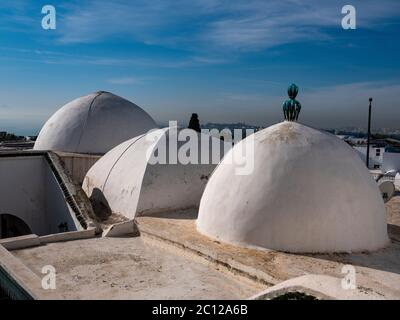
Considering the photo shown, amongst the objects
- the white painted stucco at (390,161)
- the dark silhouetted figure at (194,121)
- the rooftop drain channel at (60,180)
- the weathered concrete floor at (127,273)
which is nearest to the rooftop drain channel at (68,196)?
the rooftop drain channel at (60,180)

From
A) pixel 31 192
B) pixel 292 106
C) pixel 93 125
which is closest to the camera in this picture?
pixel 292 106

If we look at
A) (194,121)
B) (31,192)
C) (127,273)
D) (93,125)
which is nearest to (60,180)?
(31,192)

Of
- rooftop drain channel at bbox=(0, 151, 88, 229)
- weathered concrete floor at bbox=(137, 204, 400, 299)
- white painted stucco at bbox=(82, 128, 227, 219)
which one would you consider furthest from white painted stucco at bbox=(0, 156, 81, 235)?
weathered concrete floor at bbox=(137, 204, 400, 299)

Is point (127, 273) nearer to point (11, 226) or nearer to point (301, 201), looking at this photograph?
point (301, 201)

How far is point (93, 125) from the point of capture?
62.8ft

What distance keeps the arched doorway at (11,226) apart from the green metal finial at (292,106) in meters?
13.5

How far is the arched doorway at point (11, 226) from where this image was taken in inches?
691

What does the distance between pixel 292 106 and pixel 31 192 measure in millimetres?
11977

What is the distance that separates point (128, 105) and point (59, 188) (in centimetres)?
753

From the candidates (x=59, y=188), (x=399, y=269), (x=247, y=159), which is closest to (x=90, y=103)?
(x=59, y=188)

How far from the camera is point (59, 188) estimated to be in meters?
14.5

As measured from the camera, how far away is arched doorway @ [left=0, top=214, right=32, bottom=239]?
17.5 m

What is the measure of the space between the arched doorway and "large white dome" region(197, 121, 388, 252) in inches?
475

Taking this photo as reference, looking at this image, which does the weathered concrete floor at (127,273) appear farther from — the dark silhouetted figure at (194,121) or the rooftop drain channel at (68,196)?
the dark silhouetted figure at (194,121)
